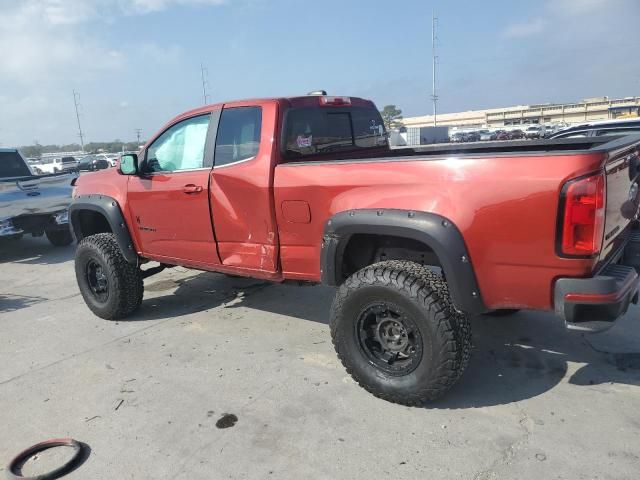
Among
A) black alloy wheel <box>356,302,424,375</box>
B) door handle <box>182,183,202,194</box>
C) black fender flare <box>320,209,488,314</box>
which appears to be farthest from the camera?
door handle <box>182,183,202,194</box>

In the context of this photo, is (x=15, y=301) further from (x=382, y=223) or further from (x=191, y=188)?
(x=382, y=223)

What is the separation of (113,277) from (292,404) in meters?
2.45

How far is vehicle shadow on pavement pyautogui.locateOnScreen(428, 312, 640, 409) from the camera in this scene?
323cm

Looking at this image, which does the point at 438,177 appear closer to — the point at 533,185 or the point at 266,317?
the point at 533,185

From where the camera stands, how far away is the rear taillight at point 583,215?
7.85ft

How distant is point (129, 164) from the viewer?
14.8 ft

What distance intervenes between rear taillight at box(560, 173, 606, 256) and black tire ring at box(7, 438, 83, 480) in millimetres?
2813

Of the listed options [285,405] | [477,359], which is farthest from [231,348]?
[477,359]

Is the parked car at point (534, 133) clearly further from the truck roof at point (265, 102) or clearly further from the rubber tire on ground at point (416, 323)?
the rubber tire on ground at point (416, 323)

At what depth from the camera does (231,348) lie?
13.7 feet

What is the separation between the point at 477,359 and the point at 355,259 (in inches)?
46.3

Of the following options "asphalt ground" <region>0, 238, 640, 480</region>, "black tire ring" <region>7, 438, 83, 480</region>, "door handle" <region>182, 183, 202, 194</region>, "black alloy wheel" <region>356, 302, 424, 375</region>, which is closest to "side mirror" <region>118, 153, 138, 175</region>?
"door handle" <region>182, 183, 202, 194</region>

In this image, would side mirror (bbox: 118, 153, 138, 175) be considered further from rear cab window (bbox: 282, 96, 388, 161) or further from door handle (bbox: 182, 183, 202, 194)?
rear cab window (bbox: 282, 96, 388, 161)

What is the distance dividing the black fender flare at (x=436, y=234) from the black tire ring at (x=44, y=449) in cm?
198
